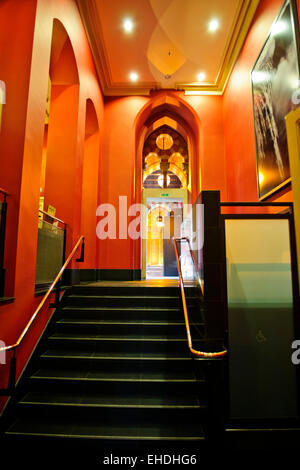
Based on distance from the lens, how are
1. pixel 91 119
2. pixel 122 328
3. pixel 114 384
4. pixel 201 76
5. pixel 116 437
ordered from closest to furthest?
pixel 116 437
pixel 114 384
pixel 122 328
pixel 91 119
pixel 201 76

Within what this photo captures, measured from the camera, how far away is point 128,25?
568cm

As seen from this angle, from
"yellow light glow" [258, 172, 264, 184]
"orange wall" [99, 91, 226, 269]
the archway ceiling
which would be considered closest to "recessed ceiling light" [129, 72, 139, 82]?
the archway ceiling

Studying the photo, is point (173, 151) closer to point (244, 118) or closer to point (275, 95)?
point (244, 118)

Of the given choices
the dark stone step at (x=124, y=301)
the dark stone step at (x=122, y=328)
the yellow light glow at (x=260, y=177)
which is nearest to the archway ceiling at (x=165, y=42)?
the yellow light glow at (x=260, y=177)

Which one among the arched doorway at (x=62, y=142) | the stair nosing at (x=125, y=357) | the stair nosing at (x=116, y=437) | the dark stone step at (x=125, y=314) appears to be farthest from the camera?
the arched doorway at (x=62, y=142)

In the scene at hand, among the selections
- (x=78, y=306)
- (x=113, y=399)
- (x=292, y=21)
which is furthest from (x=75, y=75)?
(x=113, y=399)

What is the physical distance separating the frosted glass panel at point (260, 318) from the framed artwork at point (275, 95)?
3.41 feet

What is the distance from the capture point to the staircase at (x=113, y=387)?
2557 millimetres

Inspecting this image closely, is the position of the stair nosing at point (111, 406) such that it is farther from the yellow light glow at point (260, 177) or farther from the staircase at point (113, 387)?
the yellow light glow at point (260, 177)

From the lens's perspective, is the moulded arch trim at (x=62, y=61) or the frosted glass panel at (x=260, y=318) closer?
the frosted glass panel at (x=260, y=318)

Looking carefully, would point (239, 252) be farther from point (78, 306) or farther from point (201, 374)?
point (78, 306)

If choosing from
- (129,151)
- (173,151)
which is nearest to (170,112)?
(173,151)

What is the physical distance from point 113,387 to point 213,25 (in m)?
6.84


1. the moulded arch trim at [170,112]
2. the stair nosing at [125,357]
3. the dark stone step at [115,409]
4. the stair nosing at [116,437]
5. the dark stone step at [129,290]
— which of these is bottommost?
the stair nosing at [116,437]
